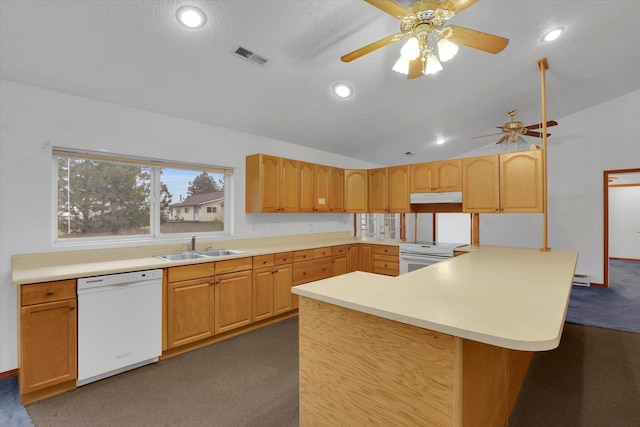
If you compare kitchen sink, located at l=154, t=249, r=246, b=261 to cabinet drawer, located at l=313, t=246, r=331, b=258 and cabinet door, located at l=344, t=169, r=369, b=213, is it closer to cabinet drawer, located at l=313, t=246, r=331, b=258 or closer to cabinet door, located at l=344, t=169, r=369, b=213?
cabinet drawer, located at l=313, t=246, r=331, b=258

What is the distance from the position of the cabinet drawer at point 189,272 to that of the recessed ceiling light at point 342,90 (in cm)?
225

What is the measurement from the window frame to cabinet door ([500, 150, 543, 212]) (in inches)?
134

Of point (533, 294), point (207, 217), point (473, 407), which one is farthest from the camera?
point (207, 217)

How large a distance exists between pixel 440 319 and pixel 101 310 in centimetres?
244

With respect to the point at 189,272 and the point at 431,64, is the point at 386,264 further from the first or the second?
the point at 431,64

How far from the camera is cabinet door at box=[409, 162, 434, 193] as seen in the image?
14.0 feet

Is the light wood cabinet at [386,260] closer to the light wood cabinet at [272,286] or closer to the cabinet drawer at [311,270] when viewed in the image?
the cabinet drawer at [311,270]

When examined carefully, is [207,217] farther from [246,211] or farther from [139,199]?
[139,199]

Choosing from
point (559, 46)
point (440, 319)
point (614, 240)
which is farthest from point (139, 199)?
point (614, 240)

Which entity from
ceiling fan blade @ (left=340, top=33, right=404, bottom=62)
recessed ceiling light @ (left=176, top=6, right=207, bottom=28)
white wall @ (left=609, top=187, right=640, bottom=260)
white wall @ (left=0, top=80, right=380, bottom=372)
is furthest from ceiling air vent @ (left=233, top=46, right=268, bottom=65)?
white wall @ (left=609, top=187, right=640, bottom=260)

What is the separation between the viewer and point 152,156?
304 centimetres

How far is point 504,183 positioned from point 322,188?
2.41m

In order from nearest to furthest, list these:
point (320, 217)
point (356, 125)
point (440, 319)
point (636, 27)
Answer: point (440, 319), point (636, 27), point (356, 125), point (320, 217)

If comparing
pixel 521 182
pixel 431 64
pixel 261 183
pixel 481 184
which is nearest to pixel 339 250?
pixel 261 183
